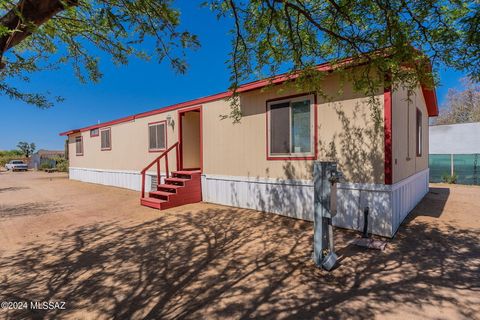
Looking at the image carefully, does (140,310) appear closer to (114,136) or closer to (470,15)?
(470,15)

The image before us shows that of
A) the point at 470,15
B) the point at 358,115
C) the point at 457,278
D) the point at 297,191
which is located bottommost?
the point at 457,278

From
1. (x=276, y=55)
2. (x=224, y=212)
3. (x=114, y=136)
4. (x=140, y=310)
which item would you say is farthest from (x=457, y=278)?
(x=114, y=136)

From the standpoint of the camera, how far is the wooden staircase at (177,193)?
7.45 metres

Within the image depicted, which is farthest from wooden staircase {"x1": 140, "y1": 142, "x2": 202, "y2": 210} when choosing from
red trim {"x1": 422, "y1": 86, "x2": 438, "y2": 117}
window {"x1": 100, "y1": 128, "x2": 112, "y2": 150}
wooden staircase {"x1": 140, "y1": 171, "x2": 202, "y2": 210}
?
red trim {"x1": 422, "y1": 86, "x2": 438, "y2": 117}

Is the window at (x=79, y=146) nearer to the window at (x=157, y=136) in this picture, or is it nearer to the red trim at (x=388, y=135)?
the window at (x=157, y=136)

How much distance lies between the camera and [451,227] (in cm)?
530

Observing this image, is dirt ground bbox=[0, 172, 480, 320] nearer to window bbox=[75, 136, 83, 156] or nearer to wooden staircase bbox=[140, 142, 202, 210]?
wooden staircase bbox=[140, 142, 202, 210]

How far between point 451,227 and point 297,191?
317cm

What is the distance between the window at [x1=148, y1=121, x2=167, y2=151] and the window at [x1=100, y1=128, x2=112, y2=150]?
392 cm

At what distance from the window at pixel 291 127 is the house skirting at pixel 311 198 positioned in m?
0.73

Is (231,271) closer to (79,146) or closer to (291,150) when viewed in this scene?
Result: (291,150)

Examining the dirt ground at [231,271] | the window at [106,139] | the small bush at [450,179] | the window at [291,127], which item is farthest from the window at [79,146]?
the small bush at [450,179]

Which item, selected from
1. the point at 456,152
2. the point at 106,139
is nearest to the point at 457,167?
the point at 456,152

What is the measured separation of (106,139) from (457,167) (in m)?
18.2
